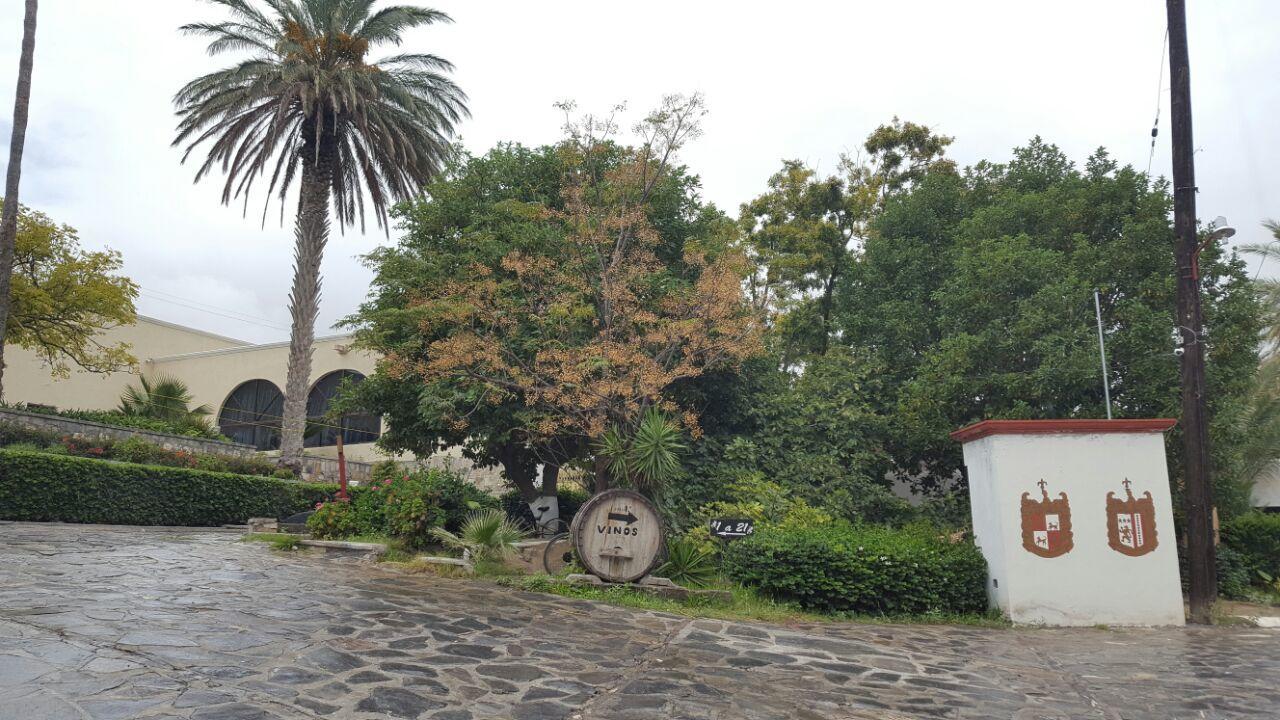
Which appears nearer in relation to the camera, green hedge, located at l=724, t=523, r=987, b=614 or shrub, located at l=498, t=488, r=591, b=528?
green hedge, located at l=724, t=523, r=987, b=614

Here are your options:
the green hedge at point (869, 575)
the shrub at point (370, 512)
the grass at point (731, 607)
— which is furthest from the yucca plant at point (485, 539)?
the green hedge at point (869, 575)

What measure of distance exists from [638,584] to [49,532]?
11.2 meters

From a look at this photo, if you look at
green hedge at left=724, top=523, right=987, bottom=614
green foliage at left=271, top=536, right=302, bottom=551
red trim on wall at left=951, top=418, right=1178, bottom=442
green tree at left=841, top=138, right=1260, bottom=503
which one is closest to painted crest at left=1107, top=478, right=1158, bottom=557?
red trim on wall at left=951, top=418, right=1178, bottom=442

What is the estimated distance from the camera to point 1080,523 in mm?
10406

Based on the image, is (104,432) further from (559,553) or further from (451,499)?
(559,553)

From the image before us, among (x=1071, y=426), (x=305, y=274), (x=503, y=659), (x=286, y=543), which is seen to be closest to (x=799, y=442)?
(x=1071, y=426)

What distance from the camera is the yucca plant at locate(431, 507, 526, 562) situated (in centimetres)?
1232

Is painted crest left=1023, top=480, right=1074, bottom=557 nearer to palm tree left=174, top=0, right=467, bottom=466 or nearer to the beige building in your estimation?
palm tree left=174, top=0, right=467, bottom=466

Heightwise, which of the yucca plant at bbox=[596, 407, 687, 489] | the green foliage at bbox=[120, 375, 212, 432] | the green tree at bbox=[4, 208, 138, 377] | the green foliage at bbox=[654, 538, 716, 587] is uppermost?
the green tree at bbox=[4, 208, 138, 377]

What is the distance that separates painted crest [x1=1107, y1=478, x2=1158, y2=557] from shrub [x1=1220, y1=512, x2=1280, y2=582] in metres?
5.23

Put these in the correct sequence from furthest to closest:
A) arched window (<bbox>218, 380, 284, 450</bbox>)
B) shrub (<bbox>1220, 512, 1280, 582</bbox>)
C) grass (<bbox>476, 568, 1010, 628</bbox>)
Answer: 1. arched window (<bbox>218, 380, 284, 450</bbox>)
2. shrub (<bbox>1220, 512, 1280, 582</bbox>)
3. grass (<bbox>476, 568, 1010, 628</bbox>)

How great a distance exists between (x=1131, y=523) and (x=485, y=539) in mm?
9197

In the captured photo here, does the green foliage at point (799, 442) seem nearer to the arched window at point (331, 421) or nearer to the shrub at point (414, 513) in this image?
the shrub at point (414, 513)

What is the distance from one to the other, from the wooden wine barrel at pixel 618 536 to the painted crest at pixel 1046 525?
486cm
